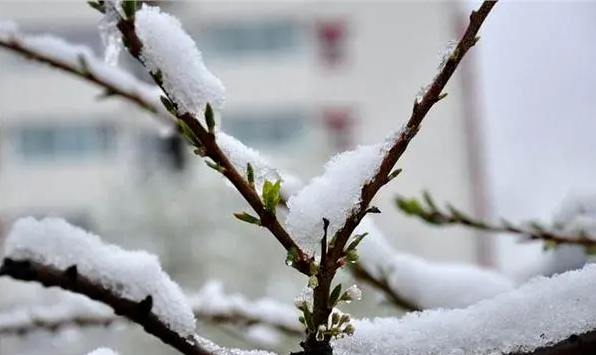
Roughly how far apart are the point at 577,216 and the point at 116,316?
298 mm

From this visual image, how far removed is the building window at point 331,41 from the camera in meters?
9.34

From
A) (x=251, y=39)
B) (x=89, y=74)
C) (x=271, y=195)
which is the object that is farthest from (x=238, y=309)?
(x=251, y=39)

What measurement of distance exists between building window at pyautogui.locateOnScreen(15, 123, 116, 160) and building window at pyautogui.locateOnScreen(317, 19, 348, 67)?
2.49 meters

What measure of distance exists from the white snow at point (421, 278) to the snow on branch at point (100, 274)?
20 cm

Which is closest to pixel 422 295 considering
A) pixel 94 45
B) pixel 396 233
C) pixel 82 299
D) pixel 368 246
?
pixel 368 246

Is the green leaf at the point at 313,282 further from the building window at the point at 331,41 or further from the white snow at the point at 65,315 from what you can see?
the building window at the point at 331,41

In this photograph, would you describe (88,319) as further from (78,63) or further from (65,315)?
(78,63)

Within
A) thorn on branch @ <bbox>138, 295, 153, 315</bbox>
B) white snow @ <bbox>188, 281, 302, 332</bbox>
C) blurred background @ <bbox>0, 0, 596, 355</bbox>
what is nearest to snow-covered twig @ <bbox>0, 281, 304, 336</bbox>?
white snow @ <bbox>188, 281, 302, 332</bbox>

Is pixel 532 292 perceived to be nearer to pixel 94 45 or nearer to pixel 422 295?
pixel 422 295

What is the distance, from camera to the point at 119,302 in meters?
0.28

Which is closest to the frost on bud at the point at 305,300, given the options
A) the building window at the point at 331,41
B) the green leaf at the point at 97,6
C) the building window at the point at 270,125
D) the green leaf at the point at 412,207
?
the green leaf at the point at 97,6

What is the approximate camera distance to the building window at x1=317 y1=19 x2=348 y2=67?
9.34m

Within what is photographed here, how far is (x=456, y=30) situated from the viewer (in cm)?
944

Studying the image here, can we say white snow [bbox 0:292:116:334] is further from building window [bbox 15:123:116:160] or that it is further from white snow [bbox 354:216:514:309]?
building window [bbox 15:123:116:160]
